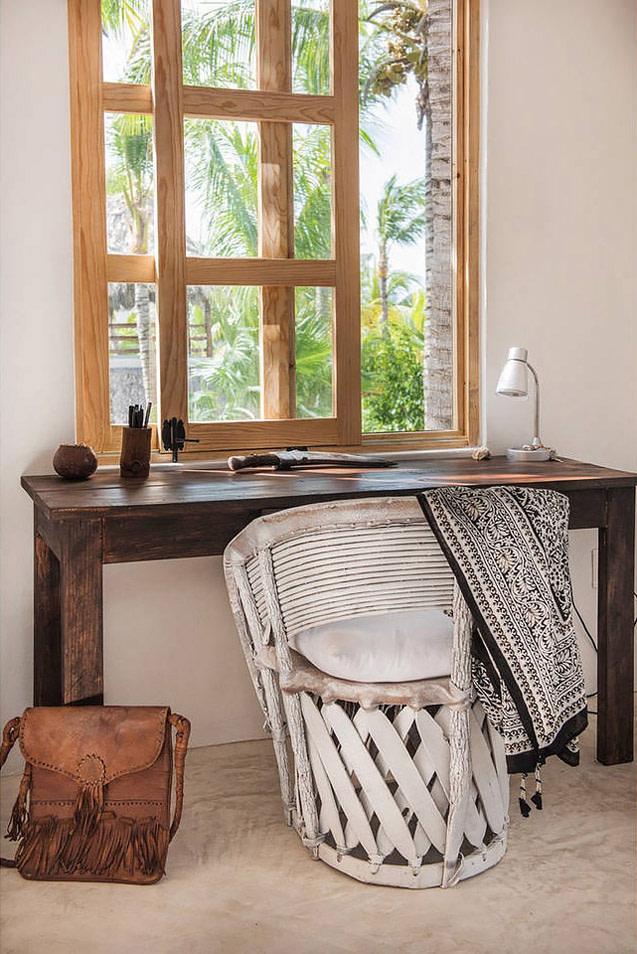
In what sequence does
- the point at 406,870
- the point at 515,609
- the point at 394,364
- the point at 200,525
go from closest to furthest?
1. the point at 515,609
2. the point at 406,870
3. the point at 200,525
4. the point at 394,364

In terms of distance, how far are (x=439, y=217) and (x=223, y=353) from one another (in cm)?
91

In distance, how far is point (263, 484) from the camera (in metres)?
2.72

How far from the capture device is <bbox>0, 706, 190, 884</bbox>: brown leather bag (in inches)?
91.8

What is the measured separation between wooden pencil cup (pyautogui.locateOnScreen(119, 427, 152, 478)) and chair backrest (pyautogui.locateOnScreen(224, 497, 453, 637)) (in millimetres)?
722

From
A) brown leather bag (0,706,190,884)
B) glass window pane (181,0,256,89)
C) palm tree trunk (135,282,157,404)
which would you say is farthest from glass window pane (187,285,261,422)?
brown leather bag (0,706,190,884)

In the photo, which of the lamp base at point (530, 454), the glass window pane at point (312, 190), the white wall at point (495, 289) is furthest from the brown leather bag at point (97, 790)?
the glass window pane at point (312, 190)

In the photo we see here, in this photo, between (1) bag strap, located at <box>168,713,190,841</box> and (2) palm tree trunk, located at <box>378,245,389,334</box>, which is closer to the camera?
(1) bag strap, located at <box>168,713,190,841</box>

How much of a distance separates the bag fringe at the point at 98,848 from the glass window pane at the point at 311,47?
2.25 metres

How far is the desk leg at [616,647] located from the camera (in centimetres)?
301

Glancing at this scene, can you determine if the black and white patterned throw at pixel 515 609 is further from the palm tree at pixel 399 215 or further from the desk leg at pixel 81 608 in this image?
the palm tree at pixel 399 215

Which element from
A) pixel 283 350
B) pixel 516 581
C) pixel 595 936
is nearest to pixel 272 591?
pixel 516 581

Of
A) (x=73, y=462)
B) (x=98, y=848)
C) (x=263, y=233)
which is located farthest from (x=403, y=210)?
(x=98, y=848)

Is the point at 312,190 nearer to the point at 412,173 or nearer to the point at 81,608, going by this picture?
the point at 412,173

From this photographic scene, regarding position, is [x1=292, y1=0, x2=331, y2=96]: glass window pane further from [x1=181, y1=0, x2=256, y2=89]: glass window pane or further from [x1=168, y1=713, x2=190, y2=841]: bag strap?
[x1=168, y1=713, x2=190, y2=841]: bag strap
